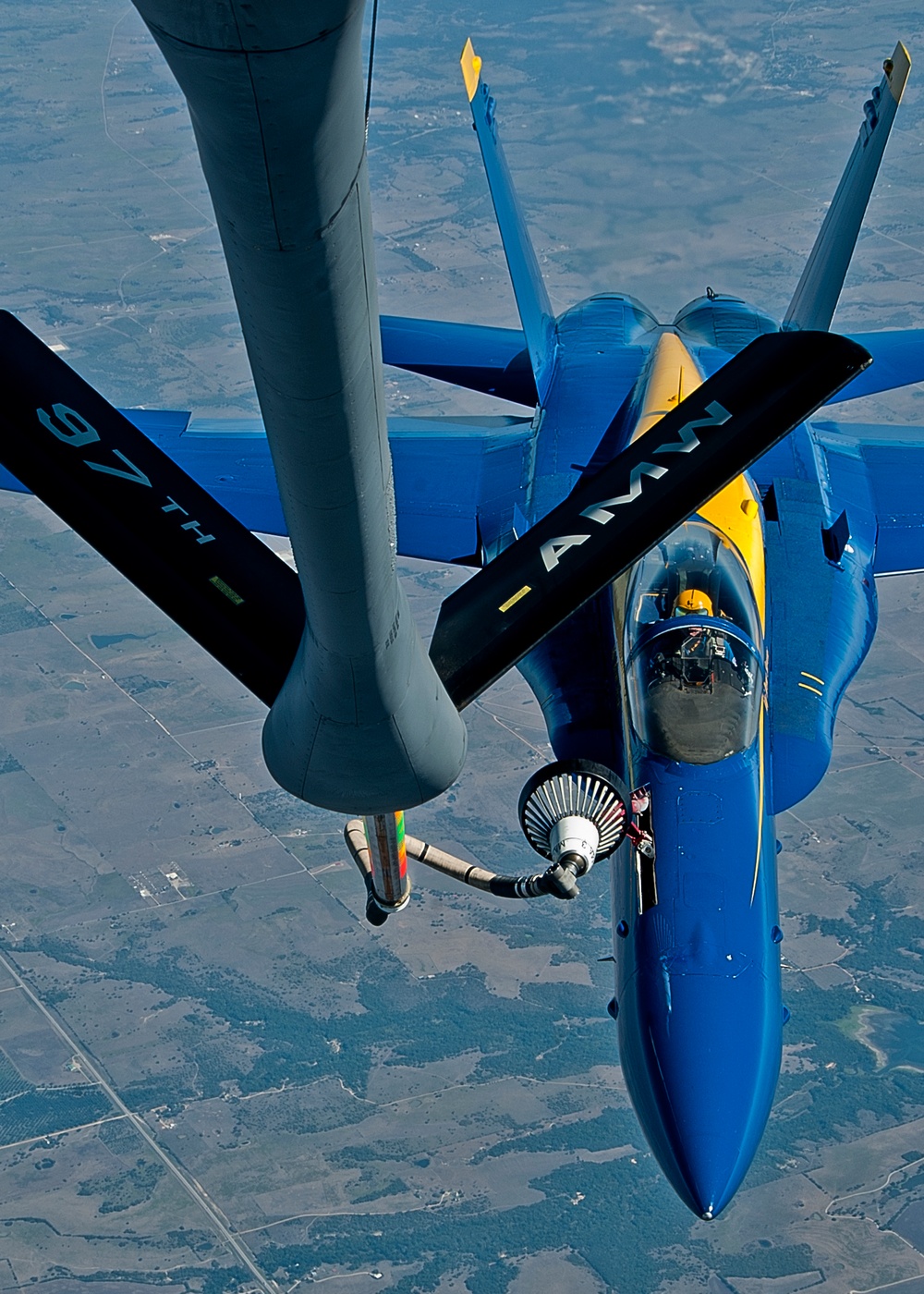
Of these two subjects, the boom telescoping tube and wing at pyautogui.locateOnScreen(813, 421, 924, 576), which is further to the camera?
wing at pyautogui.locateOnScreen(813, 421, 924, 576)

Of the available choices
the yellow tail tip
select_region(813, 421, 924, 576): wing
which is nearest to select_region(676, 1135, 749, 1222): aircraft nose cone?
select_region(813, 421, 924, 576): wing

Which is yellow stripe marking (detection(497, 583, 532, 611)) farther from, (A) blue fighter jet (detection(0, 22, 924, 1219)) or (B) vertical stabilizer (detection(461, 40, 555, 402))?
(B) vertical stabilizer (detection(461, 40, 555, 402))

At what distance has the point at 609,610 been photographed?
68.4ft

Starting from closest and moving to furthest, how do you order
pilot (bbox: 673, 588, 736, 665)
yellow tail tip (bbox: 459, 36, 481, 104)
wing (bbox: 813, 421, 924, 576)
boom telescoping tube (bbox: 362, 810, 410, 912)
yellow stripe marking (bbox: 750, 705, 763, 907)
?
boom telescoping tube (bbox: 362, 810, 410, 912) < pilot (bbox: 673, 588, 736, 665) < yellow stripe marking (bbox: 750, 705, 763, 907) < wing (bbox: 813, 421, 924, 576) < yellow tail tip (bbox: 459, 36, 481, 104)

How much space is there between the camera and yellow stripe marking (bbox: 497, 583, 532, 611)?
1038 cm

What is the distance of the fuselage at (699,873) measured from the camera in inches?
681

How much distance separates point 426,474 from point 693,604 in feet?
31.7

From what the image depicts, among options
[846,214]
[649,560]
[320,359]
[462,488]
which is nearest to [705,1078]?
[649,560]

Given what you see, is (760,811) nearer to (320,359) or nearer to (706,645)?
(706,645)

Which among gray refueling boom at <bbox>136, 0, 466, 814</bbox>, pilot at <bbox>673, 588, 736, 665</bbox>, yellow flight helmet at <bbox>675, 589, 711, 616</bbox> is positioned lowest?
pilot at <bbox>673, 588, 736, 665</bbox>

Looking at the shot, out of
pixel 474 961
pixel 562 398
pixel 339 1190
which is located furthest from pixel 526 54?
pixel 562 398

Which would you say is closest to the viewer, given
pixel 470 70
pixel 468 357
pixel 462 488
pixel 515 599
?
pixel 515 599

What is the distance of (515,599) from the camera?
1041cm

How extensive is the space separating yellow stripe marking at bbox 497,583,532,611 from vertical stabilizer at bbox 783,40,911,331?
16.4m
